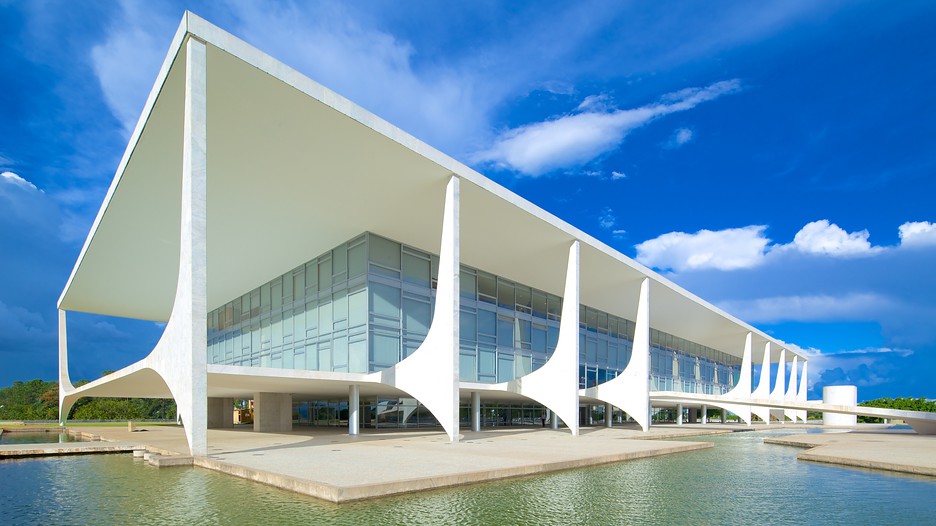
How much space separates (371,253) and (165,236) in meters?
8.06

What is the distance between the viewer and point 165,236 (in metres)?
23.8

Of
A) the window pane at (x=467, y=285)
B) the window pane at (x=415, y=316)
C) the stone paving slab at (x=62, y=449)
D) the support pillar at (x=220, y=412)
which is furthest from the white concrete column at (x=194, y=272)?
the support pillar at (x=220, y=412)

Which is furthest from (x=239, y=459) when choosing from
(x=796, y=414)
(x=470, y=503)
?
(x=796, y=414)

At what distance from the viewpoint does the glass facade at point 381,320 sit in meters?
23.3

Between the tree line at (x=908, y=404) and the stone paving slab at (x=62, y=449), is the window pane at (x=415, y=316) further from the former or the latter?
the tree line at (x=908, y=404)

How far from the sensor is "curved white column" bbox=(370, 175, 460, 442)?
59.8 feet

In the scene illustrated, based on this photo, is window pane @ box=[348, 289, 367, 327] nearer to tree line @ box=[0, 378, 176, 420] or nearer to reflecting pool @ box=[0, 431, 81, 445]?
reflecting pool @ box=[0, 431, 81, 445]

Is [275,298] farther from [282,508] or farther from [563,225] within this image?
[282,508]

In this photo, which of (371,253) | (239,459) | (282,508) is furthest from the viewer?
(371,253)

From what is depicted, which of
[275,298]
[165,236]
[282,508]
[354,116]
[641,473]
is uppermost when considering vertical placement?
[354,116]

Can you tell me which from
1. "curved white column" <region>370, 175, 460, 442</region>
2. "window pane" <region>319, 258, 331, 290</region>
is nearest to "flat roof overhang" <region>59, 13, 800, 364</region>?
"window pane" <region>319, 258, 331, 290</region>

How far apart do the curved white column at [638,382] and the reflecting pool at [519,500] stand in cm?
1667

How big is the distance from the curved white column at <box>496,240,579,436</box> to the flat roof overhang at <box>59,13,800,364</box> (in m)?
1.68

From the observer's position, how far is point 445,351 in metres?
18.5
